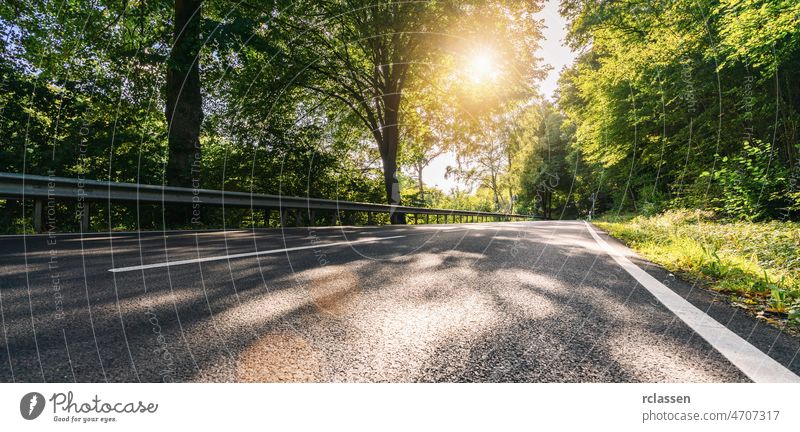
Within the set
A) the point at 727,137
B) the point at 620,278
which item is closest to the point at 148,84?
the point at 620,278

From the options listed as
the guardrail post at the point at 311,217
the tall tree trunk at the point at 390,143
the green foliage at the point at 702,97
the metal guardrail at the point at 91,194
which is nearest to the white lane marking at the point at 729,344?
the green foliage at the point at 702,97

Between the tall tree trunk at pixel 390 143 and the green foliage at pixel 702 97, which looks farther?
the tall tree trunk at pixel 390 143

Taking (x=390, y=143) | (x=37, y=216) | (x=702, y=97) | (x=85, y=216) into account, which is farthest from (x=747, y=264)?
(x=390, y=143)

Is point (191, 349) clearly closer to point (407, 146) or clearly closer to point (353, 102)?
point (353, 102)

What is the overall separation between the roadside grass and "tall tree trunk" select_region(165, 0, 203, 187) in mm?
9493

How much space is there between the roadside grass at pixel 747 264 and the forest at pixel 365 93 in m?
2.33

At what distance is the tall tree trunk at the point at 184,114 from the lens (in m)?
8.53

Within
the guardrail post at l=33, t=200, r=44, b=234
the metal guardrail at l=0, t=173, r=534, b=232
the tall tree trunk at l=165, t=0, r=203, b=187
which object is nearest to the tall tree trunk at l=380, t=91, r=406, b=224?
the tall tree trunk at l=165, t=0, r=203, b=187

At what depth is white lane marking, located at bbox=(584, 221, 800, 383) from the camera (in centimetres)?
140

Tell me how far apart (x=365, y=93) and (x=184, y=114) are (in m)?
9.91

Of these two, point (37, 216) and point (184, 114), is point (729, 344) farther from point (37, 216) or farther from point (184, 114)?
point (184, 114)

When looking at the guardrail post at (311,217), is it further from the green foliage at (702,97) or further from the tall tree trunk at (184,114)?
the green foliage at (702,97)

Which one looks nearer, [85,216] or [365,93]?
[85,216]

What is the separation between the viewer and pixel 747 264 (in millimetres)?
3971
